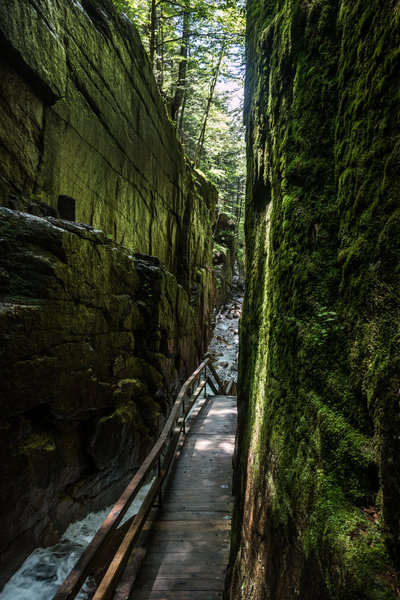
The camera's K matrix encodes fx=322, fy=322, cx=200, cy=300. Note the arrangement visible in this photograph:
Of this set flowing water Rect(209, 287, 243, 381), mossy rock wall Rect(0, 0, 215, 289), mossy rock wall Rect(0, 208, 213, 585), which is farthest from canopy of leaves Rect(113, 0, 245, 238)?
flowing water Rect(209, 287, 243, 381)

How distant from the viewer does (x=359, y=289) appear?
1.53m

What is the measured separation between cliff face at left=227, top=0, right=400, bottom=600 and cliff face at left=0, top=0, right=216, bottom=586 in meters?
3.25

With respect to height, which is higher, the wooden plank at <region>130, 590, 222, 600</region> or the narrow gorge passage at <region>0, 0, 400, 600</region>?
the narrow gorge passage at <region>0, 0, 400, 600</region>

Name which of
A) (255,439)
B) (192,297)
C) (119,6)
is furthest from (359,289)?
(192,297)

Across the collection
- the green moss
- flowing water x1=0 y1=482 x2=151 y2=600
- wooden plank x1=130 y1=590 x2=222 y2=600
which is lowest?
flowing water x1=0 y1=482 x2=151 y2=600

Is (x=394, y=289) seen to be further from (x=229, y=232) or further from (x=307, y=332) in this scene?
(x=229, y=232)

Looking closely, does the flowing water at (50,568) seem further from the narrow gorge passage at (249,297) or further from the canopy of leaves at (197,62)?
the canopy of leaves at (197,62)

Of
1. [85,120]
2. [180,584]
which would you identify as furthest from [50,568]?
[85,120]

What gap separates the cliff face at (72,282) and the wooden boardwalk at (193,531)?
1.43 metres

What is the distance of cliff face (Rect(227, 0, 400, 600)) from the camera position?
1251 millimetres

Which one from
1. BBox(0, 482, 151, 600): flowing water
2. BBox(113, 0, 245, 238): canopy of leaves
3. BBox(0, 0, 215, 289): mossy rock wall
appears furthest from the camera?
BBox(113, 0, 245, 238): canopy of leaves

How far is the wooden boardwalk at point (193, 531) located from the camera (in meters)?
4.05

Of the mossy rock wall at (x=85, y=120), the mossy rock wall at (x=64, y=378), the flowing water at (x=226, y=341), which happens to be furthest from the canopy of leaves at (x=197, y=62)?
the flowing water at (x=226, y=341)

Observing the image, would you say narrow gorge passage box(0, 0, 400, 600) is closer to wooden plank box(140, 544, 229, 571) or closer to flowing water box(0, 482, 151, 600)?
flowing water box(0, 482, 151, 600)
